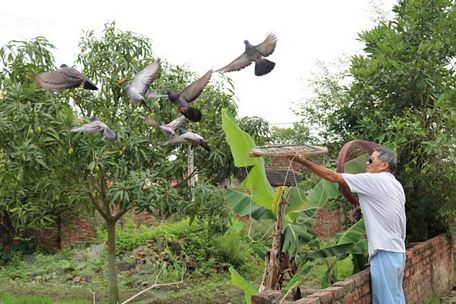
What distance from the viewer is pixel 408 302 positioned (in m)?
6.60

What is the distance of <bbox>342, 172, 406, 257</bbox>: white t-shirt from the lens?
4930 mm

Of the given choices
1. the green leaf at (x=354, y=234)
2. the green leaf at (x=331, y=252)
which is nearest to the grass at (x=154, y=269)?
the green leaf at (x=354, y=234)

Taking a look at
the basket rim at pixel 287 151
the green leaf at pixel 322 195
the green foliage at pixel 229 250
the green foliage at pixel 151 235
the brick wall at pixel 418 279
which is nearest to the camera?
the basket rim at pixel 287 151

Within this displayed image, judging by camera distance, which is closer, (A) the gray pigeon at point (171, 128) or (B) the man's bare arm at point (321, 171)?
(B) the man's bare arm at point (321, 171)

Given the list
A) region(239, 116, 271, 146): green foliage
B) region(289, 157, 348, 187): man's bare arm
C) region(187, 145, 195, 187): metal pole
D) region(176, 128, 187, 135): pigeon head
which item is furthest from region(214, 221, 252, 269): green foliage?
region(289, 157, 348, 187): man's bare arm

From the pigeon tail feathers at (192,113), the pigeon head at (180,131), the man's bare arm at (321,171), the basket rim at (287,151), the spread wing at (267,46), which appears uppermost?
the spread wing at (267,46)

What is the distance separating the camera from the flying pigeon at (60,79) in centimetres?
527

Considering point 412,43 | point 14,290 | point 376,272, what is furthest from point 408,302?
point 14,290

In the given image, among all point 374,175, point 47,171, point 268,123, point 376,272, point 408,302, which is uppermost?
point 268,123

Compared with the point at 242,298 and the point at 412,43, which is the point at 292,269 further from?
the point at 412,43

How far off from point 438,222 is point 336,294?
4515 millimetres

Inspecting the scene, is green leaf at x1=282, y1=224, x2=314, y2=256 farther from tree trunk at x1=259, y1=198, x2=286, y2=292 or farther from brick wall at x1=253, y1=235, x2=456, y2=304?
brick wall at x1=253, y1=235, x2=456, y2=304

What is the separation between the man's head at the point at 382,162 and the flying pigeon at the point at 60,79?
2.61 meters

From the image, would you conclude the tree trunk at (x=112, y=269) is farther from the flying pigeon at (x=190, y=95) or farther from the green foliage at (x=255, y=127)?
the flying pigeon at (x=190, y=95)
